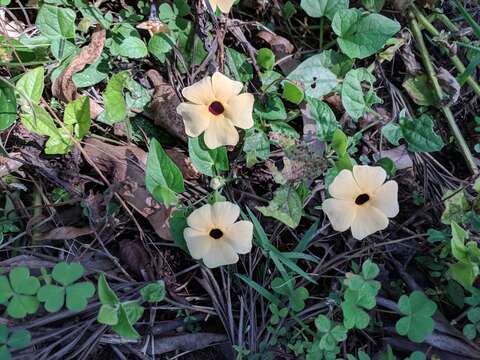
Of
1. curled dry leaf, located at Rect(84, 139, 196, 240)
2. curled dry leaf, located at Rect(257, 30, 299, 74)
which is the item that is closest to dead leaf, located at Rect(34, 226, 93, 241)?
curled dry leaf, located at Rect(84, 139, 196, 240)

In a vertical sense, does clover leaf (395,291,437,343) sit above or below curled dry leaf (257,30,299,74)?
below

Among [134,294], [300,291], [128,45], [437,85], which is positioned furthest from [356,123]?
[134,294]

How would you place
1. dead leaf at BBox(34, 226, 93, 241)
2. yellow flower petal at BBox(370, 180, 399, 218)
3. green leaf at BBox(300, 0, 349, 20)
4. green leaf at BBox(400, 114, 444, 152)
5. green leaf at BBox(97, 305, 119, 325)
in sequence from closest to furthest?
green leaf at BBox(97, 305, 119, 325)
yellow flower petal at BBox(370, 180, 399, 218)
dead leaf at BBox(34, 226, 93, 241)
green leaf at BBox(400, 114, 444, 152)
green leaf at BBox(300, 0, 349, 20)

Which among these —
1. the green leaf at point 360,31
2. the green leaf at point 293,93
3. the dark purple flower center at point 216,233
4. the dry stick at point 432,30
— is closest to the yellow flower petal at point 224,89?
the green leaf at point 293,93

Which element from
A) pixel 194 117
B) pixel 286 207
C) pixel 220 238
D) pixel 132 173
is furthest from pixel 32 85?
pixel 286 207

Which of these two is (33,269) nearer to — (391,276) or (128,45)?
(128,45)

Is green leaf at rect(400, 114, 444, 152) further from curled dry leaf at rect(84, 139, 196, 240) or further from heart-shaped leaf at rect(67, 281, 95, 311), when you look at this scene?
heart-shaped leaf at rect(67, 281, 95, 311)

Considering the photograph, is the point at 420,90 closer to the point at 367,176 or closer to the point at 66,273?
the point at 367,176
